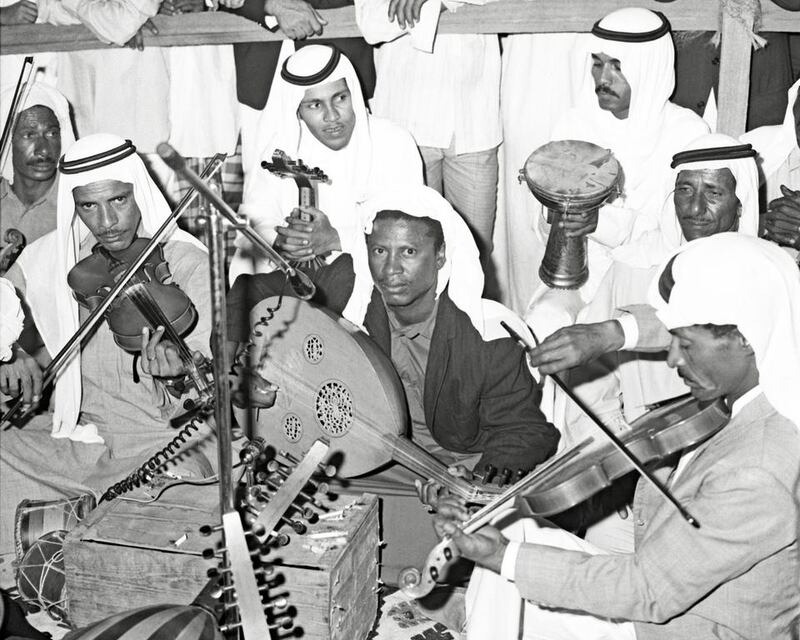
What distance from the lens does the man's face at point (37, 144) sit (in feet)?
17.3

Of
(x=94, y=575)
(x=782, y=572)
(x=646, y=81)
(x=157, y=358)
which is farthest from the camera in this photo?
(x=157, y=358)

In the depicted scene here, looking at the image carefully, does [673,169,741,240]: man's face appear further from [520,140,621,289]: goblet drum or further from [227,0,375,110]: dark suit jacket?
[227,0,375,110]: dark suit jacket

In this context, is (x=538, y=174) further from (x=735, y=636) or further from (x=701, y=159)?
(x=735, y=636)

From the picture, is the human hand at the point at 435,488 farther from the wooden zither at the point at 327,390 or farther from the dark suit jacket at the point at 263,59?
the dark suit jacket at the point at 263,59

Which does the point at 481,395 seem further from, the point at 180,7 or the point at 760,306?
the point at 180,7

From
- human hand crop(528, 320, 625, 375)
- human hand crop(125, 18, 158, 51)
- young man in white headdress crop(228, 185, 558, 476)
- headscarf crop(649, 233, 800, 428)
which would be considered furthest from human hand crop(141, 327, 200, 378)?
headscarf crop(649, 233, 800, 428)

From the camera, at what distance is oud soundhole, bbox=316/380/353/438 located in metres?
4.40

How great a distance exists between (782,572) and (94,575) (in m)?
2.58

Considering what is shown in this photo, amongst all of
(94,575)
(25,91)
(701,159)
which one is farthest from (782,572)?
(25,91)

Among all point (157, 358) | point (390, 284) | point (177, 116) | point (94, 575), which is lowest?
point (94, 575)

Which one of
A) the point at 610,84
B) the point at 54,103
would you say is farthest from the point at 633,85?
the point at 54,103

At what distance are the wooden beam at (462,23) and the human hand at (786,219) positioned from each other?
27.4 inches

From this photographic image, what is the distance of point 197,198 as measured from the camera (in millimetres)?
5188

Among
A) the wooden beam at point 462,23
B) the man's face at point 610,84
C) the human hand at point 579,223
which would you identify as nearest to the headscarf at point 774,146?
the wooden beam at point 462,23
